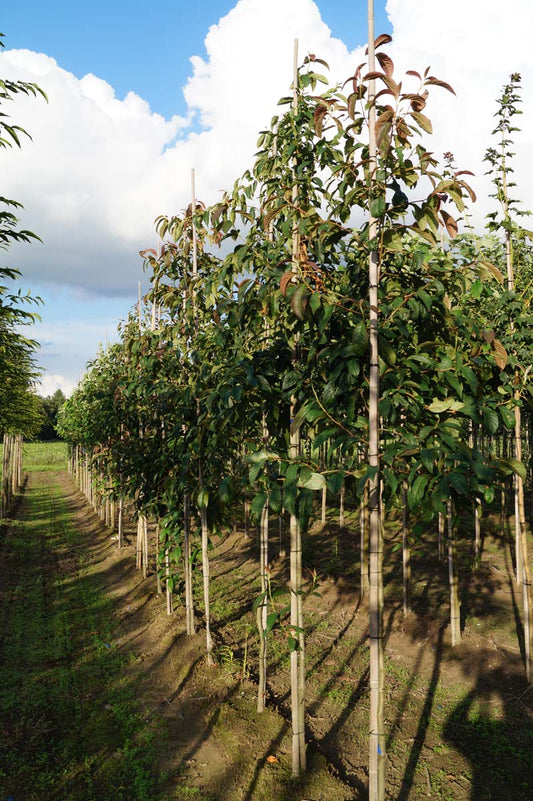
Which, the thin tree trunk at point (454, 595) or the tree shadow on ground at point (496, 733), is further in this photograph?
the thin tree trunk at point (454, 595)

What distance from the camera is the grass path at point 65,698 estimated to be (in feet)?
15.1

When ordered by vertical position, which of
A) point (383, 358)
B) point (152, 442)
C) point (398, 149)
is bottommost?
point (152, 442)

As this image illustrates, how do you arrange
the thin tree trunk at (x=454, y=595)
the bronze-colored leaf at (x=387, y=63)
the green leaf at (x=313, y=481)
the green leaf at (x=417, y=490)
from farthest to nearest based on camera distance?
the thin tree trunk at (x=454, y=595) < the bronze-colored leaf at (x=387, y=63) < the green leaf at (x=313, y=481) < the green leaf at (x=417, y=490)

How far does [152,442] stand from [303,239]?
5.10 metres

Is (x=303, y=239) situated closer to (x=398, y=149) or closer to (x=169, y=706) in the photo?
(x=398, y=149)

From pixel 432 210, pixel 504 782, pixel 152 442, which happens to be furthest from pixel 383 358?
pixel 152 442

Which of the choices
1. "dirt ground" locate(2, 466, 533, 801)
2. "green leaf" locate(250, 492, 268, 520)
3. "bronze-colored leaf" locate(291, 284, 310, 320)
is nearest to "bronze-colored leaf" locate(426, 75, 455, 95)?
"bronze-colored leaf" locate(291, 284, 310, 320)

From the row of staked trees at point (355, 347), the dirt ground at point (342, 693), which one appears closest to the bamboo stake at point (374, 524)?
the row of staked trees at point (355, 347)

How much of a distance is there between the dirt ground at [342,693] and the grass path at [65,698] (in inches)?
10.0

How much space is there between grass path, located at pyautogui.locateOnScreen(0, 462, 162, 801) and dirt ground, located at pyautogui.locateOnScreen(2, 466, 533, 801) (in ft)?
0.83

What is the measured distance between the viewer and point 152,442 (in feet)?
26.2

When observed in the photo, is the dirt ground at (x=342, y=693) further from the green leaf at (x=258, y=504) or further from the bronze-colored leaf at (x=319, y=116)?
the bronze-colored leaf at (x=319, y=116)

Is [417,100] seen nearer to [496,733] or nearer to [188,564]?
[496,733]

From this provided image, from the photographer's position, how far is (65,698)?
613 centimetres
